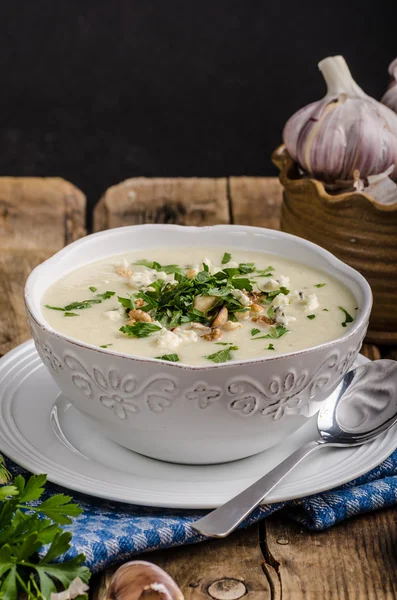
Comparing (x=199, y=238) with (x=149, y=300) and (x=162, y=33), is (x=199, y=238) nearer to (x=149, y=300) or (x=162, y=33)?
(x=149, y=300)

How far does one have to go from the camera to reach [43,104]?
148 inches

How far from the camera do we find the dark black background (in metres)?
3.55

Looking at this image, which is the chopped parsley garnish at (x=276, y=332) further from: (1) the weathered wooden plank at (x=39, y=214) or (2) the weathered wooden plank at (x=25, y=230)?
(1) the weathered wooden plank at (x=39, y=214)

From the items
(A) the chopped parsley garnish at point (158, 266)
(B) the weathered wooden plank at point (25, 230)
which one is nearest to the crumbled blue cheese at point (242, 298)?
(A) the chopped parsley garnish at point (158, 266)

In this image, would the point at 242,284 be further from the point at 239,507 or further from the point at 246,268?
the point at 239,507

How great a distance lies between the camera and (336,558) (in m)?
1.24

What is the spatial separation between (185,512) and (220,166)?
8.88ft

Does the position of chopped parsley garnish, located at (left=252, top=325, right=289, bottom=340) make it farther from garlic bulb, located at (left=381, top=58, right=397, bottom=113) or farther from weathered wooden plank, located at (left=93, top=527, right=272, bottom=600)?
garlic bulb, located at (left=381, top=58, right=397, bottom=113)

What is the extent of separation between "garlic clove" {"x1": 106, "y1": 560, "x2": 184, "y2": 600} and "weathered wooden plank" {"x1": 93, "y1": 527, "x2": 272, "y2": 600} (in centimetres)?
6

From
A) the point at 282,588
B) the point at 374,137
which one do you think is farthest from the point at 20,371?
the point at 374,137

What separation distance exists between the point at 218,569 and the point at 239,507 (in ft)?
0.28

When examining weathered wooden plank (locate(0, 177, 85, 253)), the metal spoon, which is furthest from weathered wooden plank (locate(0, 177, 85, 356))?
the metal spoon

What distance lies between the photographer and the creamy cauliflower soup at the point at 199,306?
4.44 ft

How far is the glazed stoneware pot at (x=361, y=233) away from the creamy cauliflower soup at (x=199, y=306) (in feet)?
0.97
